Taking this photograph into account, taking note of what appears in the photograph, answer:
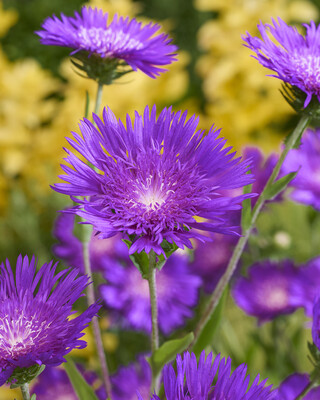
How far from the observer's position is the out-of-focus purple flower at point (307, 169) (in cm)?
65

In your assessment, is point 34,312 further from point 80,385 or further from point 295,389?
point 295,389

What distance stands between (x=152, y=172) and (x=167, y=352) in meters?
0.12

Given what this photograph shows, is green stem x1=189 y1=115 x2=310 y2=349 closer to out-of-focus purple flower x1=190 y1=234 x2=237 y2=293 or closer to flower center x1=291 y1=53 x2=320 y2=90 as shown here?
flower center x1=291 y1=53 x2=320 y2=90

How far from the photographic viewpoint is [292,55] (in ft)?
1.37

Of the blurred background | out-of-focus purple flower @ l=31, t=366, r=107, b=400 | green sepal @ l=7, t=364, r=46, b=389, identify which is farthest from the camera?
the blurred background

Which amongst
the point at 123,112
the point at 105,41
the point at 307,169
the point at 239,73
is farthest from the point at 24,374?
the point at 239,73

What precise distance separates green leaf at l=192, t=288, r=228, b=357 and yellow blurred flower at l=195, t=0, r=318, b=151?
28.1 inches

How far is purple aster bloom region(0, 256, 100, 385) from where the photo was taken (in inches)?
12.7

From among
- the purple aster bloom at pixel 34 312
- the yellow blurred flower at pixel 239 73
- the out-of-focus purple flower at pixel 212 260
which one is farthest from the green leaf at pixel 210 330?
the yellow blurred flower at pixel 239 73

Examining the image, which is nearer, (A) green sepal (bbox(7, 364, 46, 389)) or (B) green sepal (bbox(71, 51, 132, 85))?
(A) green sepal (bbox(7, 364, 46, 389))

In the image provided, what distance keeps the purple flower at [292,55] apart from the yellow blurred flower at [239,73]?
25.0 inches

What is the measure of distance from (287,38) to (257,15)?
0.72m

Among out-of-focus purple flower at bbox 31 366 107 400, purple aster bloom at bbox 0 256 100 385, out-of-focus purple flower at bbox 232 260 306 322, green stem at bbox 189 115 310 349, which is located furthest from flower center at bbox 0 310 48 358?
out-of-focus purple flower at bbox 232 260 306 322

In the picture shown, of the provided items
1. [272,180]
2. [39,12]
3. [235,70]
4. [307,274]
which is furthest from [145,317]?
[39,12]
